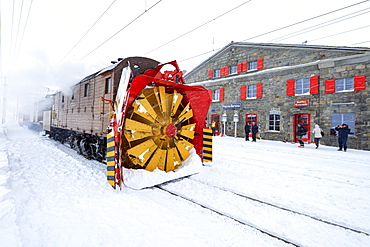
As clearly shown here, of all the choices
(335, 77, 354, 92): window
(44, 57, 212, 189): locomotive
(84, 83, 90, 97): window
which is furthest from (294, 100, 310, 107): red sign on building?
(84, 83, 90, 97): window

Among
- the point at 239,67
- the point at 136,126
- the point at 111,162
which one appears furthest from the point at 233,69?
the point at 111,162

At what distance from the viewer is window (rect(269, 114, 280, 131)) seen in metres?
15.5

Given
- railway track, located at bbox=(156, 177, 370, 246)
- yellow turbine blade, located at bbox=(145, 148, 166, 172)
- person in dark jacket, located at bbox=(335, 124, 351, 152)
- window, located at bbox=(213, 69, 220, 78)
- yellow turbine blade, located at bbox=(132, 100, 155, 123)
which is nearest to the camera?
railway track, located at bbox=(156, 177, 370, 246)

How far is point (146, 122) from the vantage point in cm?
450

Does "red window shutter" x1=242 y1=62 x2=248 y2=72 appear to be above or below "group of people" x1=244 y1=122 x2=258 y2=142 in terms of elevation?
above

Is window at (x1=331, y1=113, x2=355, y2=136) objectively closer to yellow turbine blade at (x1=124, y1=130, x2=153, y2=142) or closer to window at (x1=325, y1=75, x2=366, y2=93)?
window at (x1=325, y1=75, x2=366, y2=93)

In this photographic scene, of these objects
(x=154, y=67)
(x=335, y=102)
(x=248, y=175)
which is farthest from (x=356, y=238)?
(x=335, y=102)

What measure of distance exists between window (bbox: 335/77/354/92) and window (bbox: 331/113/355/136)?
1698 millimetres

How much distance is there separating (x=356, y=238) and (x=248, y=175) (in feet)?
8.88

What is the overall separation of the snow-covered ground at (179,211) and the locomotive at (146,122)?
1.50ft

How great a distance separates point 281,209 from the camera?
3195 millimetres

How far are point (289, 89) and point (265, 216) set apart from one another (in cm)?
1428

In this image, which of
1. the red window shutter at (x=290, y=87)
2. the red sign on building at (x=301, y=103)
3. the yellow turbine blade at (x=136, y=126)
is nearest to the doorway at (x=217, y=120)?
the red window shutter at (x=290, y=87)

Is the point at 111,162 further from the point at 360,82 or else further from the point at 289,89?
the point at 360,82
